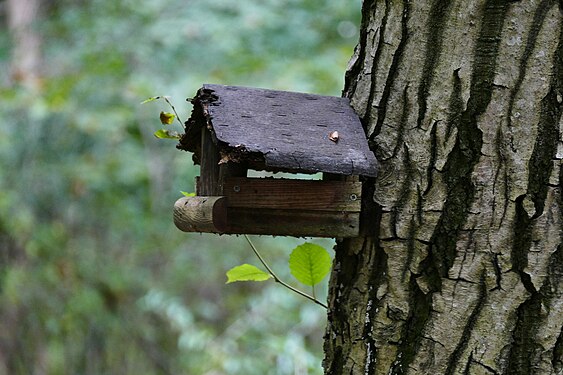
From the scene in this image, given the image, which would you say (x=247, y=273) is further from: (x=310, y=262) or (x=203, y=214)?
(x=203, y=214)

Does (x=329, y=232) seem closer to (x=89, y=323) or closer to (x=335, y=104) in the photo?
(x=335, y=104)

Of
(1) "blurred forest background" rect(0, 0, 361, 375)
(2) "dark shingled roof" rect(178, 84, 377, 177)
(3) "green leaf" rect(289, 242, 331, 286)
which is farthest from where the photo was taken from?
(1) "blurred forest background" rect(0, 0, 361, 375)

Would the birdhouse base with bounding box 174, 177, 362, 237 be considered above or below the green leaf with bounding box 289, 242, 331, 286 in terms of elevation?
above

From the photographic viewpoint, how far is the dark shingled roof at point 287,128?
4.02ft

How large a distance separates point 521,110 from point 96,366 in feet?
14.5

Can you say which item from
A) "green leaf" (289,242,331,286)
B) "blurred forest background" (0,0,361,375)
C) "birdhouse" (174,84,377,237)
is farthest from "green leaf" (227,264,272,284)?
"blurred forest background" (0,0,361,375)

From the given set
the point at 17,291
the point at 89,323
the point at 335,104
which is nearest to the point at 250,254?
the point at 89,323

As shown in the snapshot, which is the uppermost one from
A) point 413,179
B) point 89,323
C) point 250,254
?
point 413,179

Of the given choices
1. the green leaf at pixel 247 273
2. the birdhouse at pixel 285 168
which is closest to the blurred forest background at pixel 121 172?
the green leaf at pixel 247 273

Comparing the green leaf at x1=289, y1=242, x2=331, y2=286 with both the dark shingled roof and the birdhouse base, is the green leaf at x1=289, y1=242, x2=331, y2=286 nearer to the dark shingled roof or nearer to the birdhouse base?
the birdhouse base

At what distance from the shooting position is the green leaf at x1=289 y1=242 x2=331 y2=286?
152 cm

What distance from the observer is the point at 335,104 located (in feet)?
4.74

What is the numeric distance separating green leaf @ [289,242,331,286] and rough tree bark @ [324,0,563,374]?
0.55 feet

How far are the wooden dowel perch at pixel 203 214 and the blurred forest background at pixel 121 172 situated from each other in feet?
8.33
